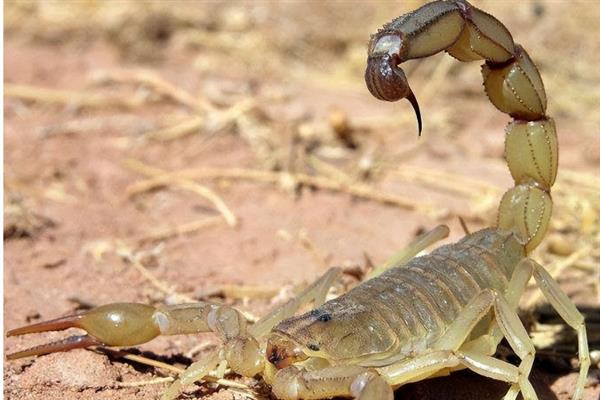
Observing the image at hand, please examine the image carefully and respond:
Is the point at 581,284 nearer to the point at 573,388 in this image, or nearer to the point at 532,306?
the point at 532,306

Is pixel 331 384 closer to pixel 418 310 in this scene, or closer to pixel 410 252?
pixel 418 310

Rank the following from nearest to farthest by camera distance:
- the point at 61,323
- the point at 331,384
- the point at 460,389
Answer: the point at 331,384 → the point at 61,323 → the point at 460,389

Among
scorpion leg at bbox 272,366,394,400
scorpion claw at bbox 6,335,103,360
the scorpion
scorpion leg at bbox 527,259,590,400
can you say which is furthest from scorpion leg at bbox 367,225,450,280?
scorpion claw at bbox 6,335,103,360

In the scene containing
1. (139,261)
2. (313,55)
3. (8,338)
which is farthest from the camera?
(313,55)

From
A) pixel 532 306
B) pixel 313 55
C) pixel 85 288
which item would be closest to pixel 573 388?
pixel 532 306

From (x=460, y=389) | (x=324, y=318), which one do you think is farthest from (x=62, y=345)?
(x=460, y=389)

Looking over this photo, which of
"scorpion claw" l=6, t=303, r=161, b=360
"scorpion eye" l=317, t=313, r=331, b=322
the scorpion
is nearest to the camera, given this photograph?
the scorpion

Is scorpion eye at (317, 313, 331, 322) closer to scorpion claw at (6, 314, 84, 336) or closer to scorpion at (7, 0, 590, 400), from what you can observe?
scorpion at (7, 0, 590, 400)

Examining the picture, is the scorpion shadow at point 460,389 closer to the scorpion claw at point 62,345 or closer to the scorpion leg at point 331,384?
the scorpion leg at point 331,384
